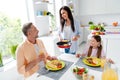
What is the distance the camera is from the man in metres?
1.39

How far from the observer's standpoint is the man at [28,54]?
4.56 ft

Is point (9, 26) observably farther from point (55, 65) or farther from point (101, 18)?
point (101, 18)

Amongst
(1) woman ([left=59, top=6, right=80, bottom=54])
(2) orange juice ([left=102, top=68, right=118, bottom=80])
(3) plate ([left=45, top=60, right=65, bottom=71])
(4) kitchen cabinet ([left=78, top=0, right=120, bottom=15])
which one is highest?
(4) kitchen cabinet ([left=78, top=0, right=120, bottom=15])

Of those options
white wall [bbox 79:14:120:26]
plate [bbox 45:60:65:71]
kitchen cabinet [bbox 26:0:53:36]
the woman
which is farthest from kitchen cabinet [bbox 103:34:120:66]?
white wall [bbox 79:14:120:26]

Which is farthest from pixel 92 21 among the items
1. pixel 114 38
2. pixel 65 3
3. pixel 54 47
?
pixel 54 47

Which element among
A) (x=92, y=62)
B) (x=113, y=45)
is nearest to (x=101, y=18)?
(x=113, y=45)

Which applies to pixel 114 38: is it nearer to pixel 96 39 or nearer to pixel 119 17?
pixel 96 39

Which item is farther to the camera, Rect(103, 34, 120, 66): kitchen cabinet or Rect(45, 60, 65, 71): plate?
Rect(103, 34, 120, 66): kitchen cabinet

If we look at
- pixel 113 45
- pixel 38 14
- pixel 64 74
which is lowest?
pixel 113 45

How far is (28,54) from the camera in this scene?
1.46 metres

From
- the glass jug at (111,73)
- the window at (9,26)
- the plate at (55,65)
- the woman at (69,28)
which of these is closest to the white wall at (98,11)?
the woman at (69,28)

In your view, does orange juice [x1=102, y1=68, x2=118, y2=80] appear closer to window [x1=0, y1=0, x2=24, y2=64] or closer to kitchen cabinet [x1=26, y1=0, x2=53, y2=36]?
window [x1=0, y1=0, x2=24, y2=64]

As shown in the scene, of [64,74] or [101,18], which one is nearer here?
[64,74]

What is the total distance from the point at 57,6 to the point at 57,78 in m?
2.98
